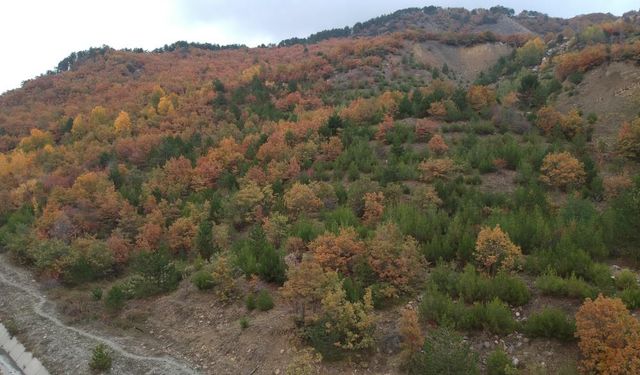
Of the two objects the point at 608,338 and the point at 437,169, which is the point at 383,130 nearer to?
the point at 437,169

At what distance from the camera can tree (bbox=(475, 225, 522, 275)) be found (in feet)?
52.9

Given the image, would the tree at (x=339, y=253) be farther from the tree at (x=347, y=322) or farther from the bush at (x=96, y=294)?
the bush at (x=96, y=294)

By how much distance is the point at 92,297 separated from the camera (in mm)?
23219

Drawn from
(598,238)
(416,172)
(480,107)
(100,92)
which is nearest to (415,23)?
(100,92)

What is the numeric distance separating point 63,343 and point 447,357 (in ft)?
53.5

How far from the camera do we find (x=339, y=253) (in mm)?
17766

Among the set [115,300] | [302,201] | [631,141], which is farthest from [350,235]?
[631,141]

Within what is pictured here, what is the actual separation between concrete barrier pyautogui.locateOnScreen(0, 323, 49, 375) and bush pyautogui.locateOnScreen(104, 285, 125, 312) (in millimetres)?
3583

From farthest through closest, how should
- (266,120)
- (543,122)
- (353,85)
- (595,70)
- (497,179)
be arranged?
(353,85)
(266,120)
(595,70)
(543,122)
(497,179)

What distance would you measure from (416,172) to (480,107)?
13.3 metres

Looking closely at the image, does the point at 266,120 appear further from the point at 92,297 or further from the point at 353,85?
the point at 92,297

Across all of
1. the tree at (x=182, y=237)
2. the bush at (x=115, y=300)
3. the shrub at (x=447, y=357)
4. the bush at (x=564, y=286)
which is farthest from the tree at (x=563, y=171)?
the bush at (x=115, y=300)

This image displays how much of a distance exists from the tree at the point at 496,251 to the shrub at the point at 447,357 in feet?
15.9

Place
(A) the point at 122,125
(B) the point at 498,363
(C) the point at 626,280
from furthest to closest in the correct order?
(A) the point at 122,125, (C) the point at 626,280, (B) the point at 498,363
